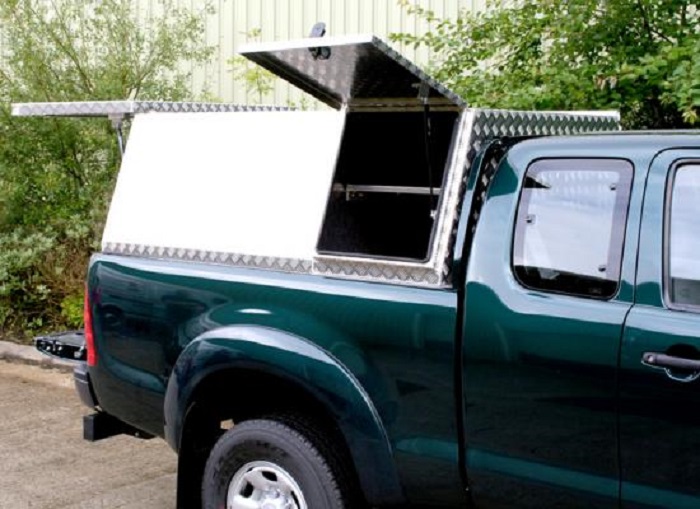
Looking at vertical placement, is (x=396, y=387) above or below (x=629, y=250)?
below

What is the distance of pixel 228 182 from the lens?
171 inches

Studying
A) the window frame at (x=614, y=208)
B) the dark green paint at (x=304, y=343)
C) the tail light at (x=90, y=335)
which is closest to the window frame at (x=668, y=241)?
the window frame at (x=614, y=208)

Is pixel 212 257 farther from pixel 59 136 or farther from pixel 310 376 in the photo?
pixel 59 136

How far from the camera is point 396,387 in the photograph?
3.61 metres

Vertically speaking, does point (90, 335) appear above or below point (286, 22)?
below

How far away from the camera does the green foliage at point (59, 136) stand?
30.3ft

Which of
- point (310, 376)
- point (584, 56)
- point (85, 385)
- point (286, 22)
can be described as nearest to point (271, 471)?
point (310, 376)

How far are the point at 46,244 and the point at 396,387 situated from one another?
6153 millimetres

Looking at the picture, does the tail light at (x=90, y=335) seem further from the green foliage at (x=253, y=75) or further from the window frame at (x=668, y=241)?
the green foliage at (x=253, y=75)

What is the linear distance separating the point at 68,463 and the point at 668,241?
4017 mm

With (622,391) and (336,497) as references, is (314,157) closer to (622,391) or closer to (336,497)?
(336,497)

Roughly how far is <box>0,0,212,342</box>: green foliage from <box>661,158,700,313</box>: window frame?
6695mm

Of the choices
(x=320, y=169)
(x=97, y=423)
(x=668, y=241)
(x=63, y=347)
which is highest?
(x=320, y=169)

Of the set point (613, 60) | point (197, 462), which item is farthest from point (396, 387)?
point (613, 60)
